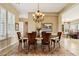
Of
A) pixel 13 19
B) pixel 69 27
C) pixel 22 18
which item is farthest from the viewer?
pixel 69 27

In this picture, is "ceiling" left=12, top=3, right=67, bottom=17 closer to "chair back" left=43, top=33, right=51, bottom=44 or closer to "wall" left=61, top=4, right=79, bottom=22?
"wall" left=61, top=4, right=79, bottom=22

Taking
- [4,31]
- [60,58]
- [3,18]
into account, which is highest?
[3,18]

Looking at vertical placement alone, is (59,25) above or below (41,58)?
above

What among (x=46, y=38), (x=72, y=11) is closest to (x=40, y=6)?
(x=72, y=11)

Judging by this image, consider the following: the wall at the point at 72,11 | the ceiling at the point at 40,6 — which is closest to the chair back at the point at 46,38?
the wall at the point at 72,11

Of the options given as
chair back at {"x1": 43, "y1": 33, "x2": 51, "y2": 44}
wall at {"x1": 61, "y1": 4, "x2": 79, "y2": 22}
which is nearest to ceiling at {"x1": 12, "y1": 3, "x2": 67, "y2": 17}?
wall at {"x1": 61, "y1": 4, "x2": 79, "y2": 22}

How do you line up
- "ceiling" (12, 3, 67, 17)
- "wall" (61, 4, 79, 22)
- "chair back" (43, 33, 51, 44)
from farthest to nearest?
1. "ceiling" (12, 3, 67, 17)
2. "wall" (61, 4, 79, 22)
3. "chair back" (43, 33, 51, 44)

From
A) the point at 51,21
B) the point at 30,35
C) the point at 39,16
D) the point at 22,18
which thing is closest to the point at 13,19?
the point at 39,16

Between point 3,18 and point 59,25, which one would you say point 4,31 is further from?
point 59,25

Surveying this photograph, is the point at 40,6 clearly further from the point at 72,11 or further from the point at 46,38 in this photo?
the point at 46,38

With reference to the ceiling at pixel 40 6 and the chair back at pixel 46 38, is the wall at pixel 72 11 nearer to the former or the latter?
the ceiling at pixel 40 6

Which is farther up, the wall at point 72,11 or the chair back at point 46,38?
the wall at point 72,11

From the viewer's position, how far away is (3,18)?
7.46 meters

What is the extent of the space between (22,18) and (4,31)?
29.2 ft
